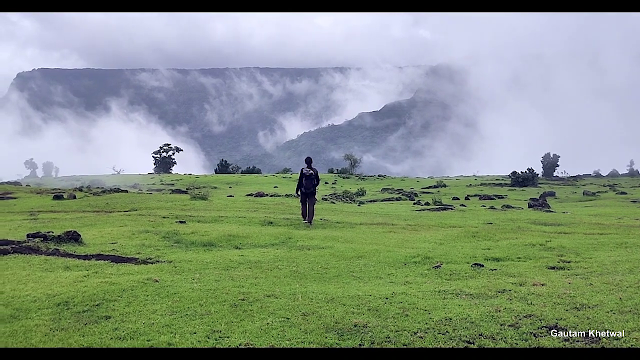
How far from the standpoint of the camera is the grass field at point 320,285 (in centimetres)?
977

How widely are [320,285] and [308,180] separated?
10.6 m

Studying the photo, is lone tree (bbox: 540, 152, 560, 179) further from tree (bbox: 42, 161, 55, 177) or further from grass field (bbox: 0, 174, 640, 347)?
tree (bbox: 42, 161, 55, 177)

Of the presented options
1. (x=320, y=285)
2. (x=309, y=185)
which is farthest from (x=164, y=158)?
(x=320, y=285)

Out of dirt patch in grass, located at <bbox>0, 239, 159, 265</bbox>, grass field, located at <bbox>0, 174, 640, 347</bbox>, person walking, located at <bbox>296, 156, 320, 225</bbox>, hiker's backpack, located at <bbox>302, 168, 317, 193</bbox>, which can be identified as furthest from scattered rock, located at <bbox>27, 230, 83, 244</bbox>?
hiker's backpack, located at <bbox>302, 168, 317, 193</bbox>

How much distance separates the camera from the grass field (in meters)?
9.77

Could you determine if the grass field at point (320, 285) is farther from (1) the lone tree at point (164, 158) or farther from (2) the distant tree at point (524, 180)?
(1) the lone tree at point (164, 158)

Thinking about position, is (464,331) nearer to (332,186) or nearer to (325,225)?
(325,225)

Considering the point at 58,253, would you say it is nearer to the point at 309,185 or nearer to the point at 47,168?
the point at 309,185

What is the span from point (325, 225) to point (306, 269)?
907 cm

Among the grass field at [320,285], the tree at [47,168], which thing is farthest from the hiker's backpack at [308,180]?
the tree at [47,168]

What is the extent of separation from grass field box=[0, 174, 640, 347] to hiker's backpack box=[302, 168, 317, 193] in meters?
1.60

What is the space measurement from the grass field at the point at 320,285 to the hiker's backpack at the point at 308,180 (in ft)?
5.24

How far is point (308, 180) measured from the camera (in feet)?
77.0

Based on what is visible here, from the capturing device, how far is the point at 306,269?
1490 cm
